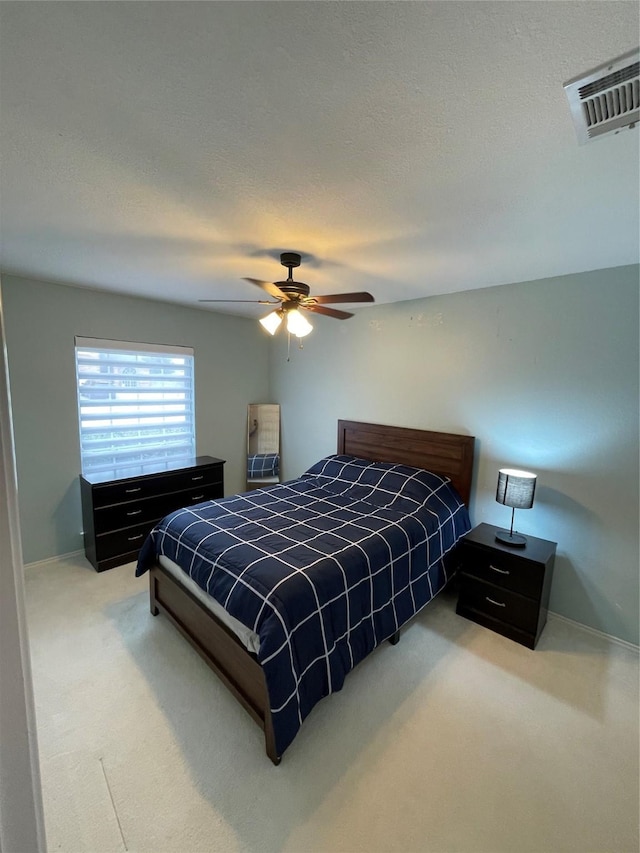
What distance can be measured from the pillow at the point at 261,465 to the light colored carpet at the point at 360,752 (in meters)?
2.31

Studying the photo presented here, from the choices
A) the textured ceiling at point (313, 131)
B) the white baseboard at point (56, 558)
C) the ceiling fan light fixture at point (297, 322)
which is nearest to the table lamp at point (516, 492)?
the textured ceiling at point (313, 131)

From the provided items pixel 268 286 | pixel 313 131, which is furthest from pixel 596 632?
pixel 313 131

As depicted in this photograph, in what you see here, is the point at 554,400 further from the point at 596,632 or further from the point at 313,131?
the point at 313,131

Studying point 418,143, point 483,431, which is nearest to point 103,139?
point 418,143

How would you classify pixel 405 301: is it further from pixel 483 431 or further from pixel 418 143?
pixel 418 143

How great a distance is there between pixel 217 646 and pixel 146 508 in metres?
1.76

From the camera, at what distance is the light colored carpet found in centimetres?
137

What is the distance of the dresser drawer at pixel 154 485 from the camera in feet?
10.0

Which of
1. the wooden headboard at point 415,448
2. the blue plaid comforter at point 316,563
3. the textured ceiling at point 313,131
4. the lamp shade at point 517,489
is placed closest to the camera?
the textured ceiling at point 313,131

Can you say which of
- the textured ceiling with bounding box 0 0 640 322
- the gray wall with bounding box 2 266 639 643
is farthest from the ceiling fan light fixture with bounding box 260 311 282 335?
the gray wall with bounding box 2 266 639 643

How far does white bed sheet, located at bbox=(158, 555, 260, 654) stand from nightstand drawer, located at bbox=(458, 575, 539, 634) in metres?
1.62

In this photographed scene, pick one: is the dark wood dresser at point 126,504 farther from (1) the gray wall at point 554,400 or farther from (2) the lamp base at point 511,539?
(2) the lamp base at point 511,539

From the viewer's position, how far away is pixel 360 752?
1.65 meters

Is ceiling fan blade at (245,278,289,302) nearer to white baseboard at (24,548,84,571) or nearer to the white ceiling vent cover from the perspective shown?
the white ceiling vent cover
